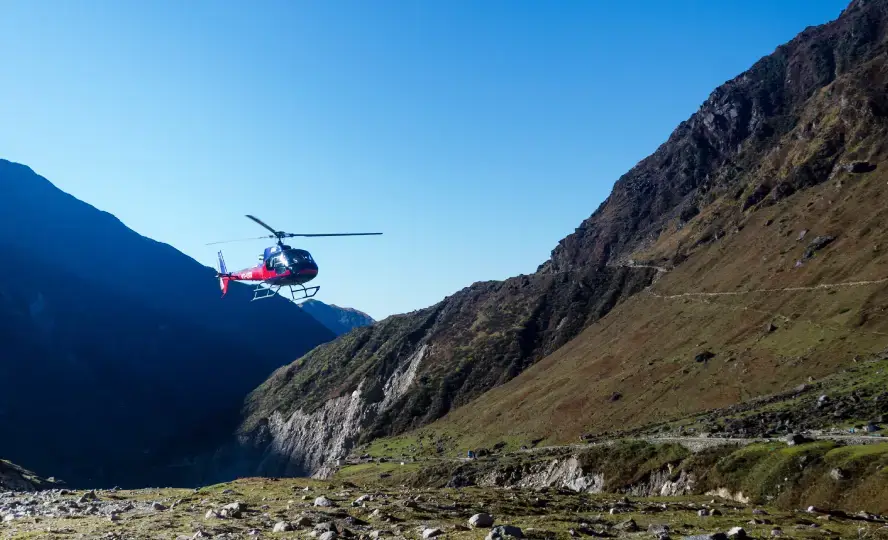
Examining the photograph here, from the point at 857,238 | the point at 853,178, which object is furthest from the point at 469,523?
the point at 853,178

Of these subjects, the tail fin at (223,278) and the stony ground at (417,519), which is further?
the tail fin at (223,278)

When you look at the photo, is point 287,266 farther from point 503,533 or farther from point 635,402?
point 503,533

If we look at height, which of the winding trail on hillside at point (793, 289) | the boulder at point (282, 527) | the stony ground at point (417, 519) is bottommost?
the stony ground at point (417, 519)

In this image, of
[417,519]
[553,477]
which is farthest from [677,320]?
[417,519]

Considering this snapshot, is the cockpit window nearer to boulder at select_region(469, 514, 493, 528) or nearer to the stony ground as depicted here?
the stony ground

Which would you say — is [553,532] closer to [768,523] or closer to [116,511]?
[768,523]

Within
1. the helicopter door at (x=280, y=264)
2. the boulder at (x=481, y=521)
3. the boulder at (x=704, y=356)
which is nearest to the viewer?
the boulder at (x=481, y=521)

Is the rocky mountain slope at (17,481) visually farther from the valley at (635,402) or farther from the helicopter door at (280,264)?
the helicopter door at (280,264)

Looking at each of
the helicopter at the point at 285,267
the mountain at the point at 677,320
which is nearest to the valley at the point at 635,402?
the mountain at the point at 677,320
